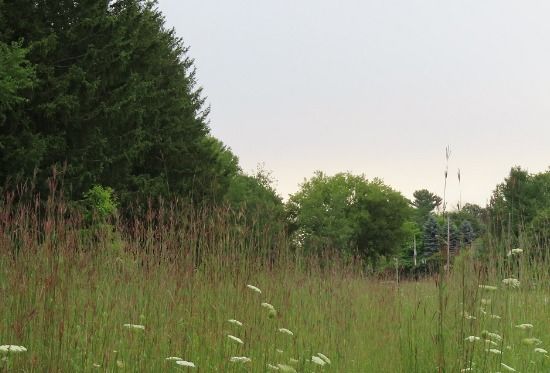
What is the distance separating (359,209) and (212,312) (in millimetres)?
51206

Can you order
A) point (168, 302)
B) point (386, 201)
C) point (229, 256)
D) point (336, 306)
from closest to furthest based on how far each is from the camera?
point (168, 302), point (229, 256), point (336, 306), point (386, 201)

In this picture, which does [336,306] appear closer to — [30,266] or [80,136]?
[30,266]

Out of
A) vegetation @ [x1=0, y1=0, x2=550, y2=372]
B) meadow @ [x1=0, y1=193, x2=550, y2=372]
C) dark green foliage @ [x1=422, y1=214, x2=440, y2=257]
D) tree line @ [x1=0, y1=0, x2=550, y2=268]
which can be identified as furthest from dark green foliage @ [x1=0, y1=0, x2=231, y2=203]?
meadow @ [x1=0, y1=193, x2=550, y2=372]

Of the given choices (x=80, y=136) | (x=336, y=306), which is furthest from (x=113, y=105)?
(x=336, y=306)

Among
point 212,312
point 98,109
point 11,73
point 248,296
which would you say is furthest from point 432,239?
point 98,109

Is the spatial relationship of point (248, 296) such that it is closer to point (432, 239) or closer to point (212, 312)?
point (212, 312)

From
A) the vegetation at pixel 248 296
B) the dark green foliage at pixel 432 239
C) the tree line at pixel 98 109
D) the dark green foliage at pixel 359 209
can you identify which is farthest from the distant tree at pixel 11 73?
the dark green foliage at pixel 359 209

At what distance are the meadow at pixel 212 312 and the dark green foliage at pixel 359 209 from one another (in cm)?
4256

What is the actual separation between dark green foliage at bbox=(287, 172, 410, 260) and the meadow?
140 feet

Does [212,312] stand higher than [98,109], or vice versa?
[98,109]

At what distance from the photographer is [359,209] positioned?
5547cm

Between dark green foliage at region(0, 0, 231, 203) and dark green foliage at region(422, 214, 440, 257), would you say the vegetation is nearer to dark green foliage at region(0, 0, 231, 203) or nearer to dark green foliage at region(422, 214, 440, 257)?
dark green foliage at region(422, 214, 440, 257)

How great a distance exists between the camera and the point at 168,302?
4.68 meters

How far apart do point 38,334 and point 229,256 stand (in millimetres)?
1665
